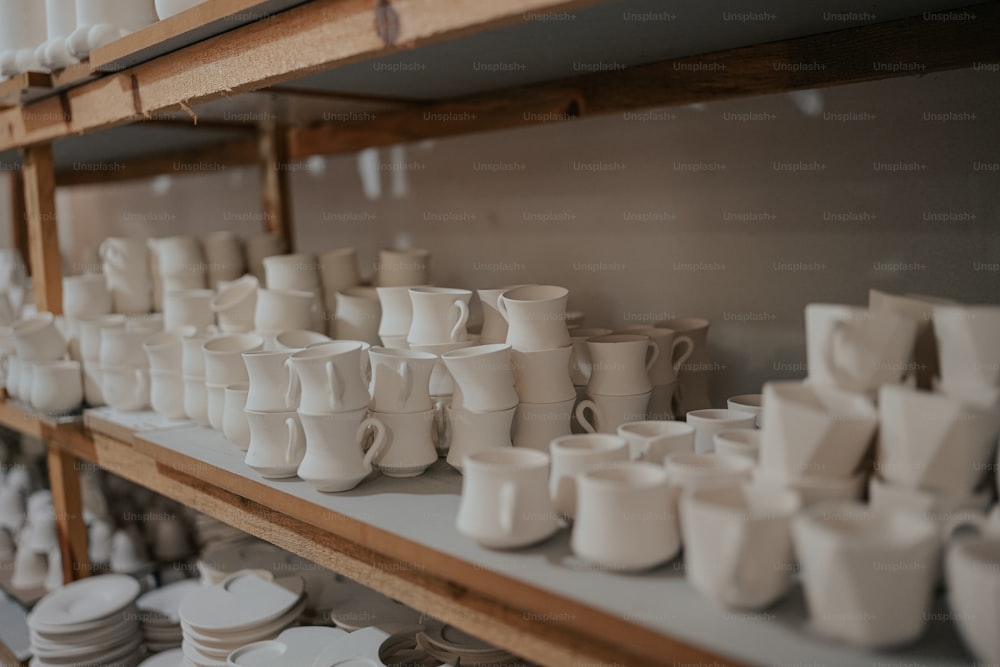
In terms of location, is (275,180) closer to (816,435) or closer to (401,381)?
(401,381)

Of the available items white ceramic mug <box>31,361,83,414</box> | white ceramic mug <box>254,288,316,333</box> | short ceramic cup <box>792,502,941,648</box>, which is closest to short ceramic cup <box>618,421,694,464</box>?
short ceramic cup <box>792,502,941,648</box>

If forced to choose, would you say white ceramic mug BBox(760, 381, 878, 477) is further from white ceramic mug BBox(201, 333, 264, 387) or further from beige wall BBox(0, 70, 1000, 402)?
white ceramic mug BBox(201, 333, 264, 387)

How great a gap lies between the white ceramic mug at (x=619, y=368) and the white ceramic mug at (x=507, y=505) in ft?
0.93

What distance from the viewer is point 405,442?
3.49 ft

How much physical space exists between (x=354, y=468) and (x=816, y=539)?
0.57 m

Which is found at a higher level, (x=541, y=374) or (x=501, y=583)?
(x=541, y=374)

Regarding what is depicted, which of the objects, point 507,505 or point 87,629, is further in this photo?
point 87,629

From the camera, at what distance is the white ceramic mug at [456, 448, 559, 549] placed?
2.62 ft

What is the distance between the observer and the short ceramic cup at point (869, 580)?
62cm

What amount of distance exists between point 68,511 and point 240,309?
0.69 meters

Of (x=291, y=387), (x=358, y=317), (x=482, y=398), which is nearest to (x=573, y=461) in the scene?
(x=482, y=398)

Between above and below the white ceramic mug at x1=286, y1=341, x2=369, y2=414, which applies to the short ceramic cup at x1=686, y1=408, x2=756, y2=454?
below

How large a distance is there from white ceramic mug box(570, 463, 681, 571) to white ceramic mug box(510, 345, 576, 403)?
11.9 inches

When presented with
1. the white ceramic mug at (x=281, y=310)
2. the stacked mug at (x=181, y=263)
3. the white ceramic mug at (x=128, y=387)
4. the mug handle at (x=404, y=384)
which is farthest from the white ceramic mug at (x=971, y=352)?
the stacked mug at (x=181, y=263)
